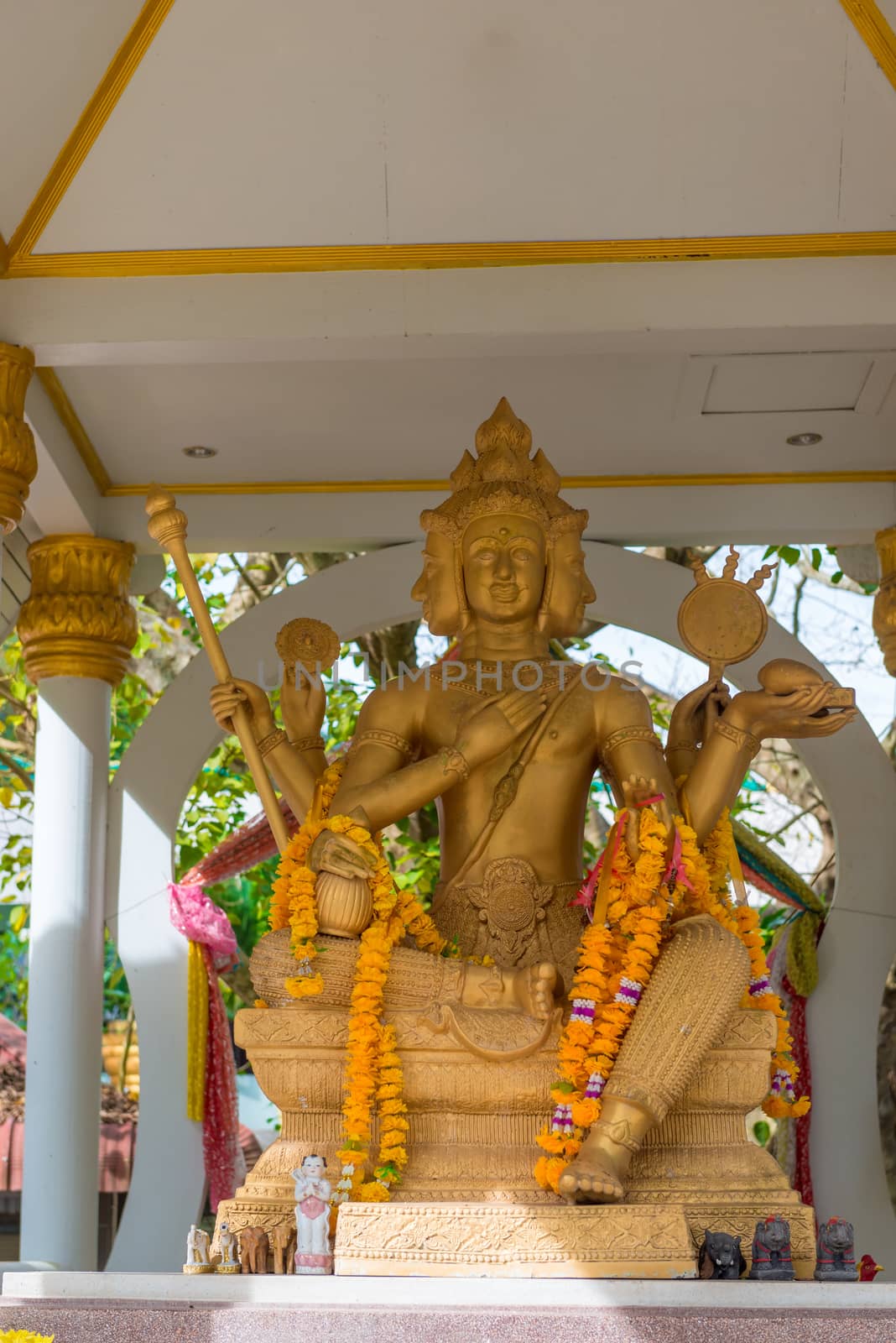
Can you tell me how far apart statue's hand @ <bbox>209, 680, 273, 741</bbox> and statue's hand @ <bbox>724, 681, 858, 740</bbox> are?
4.87ft

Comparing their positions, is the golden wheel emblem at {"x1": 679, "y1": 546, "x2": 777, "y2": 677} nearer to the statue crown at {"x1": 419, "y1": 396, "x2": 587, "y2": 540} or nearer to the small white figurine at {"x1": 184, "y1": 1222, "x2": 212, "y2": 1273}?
the statue crown at {"x1": 419, "y1": 396, "x2": 587, "y2": 540}

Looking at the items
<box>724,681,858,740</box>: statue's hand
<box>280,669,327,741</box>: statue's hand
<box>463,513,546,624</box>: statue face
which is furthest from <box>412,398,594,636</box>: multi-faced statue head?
<box>724,681,858,740</box>: statue's hand

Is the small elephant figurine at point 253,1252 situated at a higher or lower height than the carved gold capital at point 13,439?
lower

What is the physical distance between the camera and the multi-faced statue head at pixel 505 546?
18.8ft

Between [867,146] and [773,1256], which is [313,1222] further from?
[867,146]

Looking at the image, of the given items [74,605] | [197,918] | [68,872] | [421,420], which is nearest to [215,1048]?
[197,918]

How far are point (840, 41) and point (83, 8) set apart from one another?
2332mm

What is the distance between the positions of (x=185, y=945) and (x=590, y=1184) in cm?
356

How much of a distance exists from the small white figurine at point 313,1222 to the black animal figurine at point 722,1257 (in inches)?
36.6

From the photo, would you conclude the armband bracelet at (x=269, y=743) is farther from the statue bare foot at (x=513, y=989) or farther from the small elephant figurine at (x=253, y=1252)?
the small elephant figurine at (x=253, y=1252)

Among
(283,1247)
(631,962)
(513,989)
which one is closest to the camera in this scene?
(283,1247)

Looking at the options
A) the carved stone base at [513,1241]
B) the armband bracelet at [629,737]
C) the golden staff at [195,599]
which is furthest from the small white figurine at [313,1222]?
the armband bracelet at [629,737]

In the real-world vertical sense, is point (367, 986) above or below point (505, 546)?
below

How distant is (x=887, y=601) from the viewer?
7434 mm
